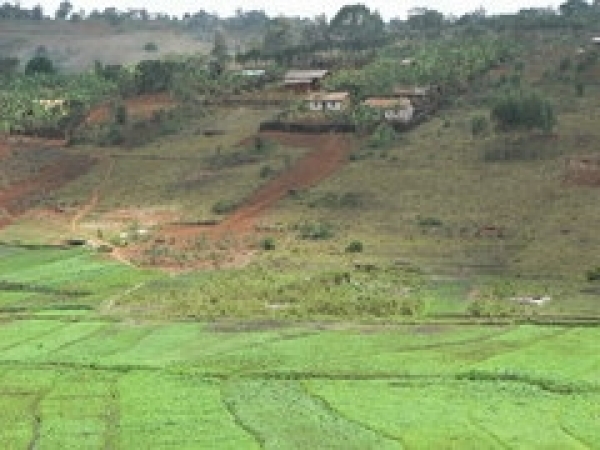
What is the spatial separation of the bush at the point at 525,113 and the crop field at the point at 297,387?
146 ft

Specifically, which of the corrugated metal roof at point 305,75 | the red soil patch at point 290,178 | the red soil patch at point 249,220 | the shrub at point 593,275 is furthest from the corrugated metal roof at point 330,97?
the shrub at point 593,275

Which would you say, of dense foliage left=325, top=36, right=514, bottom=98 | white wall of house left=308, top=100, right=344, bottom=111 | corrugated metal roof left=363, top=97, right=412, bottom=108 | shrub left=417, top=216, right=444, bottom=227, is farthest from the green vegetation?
white wall of house left=308, top=100, right=344, bottom=111

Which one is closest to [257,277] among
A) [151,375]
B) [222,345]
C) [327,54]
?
[222,345]

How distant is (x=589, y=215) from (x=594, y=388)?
113 ft

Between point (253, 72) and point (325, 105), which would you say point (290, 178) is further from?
point (253, 72)

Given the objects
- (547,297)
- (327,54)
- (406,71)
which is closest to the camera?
(547,297)

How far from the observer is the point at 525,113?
9806 cm

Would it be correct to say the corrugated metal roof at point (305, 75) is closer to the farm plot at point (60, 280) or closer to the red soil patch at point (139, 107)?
the red soil patch at point (139, 107)

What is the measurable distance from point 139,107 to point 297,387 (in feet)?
288

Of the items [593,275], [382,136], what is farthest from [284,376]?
[382,136]

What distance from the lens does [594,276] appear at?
65.2m

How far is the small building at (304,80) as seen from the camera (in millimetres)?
131125

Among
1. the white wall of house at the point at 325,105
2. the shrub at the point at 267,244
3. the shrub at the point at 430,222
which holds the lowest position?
the shrub at the point at 267,244

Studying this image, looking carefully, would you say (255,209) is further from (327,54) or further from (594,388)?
(327,54)
